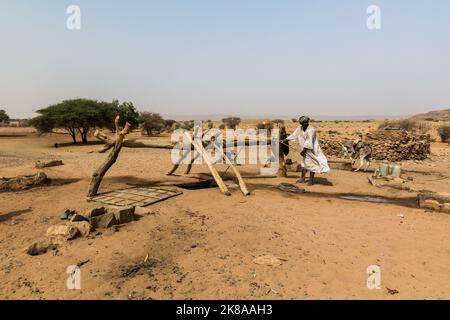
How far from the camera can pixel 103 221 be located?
5.09m

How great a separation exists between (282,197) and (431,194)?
299 centimetres

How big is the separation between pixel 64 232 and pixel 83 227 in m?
0.28

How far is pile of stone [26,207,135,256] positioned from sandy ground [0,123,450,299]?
134mm

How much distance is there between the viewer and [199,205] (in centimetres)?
638

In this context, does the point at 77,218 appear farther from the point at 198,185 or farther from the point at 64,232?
the point at 198,185

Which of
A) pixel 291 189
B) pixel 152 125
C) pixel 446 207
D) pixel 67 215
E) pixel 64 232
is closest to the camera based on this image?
pixel 64 232

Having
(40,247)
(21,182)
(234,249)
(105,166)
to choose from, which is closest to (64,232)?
(40,247)

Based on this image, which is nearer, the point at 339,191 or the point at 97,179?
the point at 97,179

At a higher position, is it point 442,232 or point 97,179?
point 97,179

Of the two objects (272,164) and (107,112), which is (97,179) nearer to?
(272,164)

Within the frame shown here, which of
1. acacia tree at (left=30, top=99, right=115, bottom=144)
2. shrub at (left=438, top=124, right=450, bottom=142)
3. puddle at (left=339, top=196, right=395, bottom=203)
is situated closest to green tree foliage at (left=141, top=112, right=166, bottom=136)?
acacia tree at (left=30, top=99, right=115, bottom=144)

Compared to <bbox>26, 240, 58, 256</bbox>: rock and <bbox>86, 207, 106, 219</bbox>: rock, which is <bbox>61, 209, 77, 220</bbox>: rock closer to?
<bbox>86, 207, 106, 219</bbox>: rock
